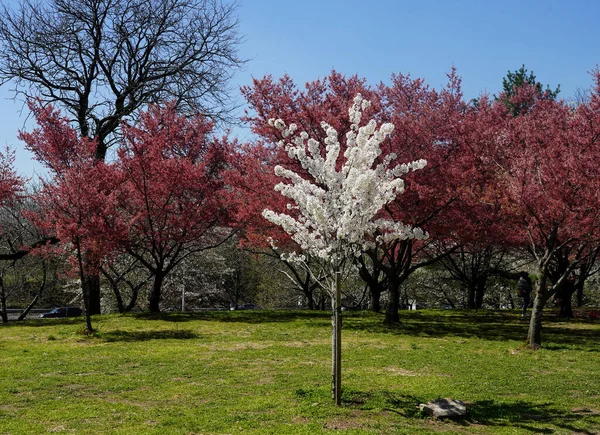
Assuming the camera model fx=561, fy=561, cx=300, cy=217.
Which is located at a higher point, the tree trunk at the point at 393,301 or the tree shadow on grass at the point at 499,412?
the tree trunk at the point at 393,301

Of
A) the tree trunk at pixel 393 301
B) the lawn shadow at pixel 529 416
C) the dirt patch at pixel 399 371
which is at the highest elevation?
the tree trunk at pixel 393 301

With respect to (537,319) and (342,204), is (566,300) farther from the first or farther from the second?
(342,204)

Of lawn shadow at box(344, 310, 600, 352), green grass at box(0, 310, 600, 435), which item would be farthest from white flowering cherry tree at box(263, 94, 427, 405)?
lawn shadow at box(344, 310, 600, 352)

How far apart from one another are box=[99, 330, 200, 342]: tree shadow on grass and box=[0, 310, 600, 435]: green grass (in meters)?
0.03

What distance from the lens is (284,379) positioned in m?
9.67

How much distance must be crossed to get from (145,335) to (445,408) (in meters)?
9.99

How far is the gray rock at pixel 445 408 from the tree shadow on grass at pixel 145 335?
855cm

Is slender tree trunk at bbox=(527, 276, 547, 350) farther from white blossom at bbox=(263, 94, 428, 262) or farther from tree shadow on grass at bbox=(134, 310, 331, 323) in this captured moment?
tree shadow on grass at bbox=(134, 310, 331, 323)

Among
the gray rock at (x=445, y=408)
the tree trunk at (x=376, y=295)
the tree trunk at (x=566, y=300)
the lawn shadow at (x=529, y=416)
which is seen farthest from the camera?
the tree trunk at (x=376, y=295)

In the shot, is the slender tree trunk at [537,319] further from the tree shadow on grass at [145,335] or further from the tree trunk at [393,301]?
the tree shadow on grass at [145,335]

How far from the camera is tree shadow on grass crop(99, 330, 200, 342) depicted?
14.7 meters

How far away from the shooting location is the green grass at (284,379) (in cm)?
707

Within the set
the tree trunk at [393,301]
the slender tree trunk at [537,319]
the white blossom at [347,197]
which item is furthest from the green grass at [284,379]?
the white blossom at [347,197]

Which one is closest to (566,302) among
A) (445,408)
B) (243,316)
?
(243,316)
